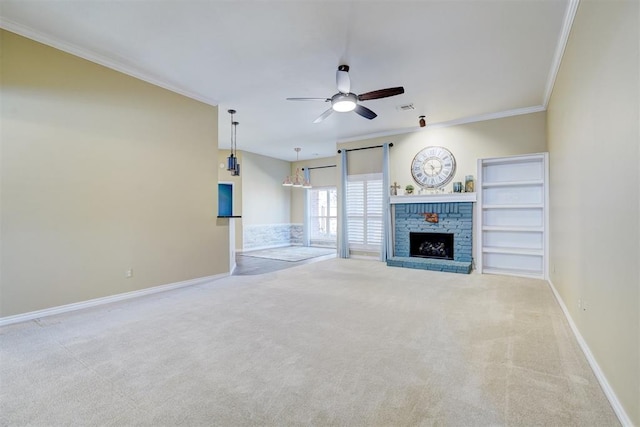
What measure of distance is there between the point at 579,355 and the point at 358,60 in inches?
148

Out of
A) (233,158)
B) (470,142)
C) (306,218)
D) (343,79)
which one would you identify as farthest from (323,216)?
(343,79)

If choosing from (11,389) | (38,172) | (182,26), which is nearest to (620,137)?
(182,26)

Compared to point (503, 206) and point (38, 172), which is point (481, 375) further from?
point (38, 172)

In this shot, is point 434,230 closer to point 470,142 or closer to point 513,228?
point 513,228

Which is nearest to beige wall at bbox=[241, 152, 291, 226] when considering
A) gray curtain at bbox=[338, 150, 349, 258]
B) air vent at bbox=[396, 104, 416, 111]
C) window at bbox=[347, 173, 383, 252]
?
gray curtain at bbox=[338, 150, 349, 258]

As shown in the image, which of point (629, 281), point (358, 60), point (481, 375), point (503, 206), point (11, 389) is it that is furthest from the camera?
point (503, 206)

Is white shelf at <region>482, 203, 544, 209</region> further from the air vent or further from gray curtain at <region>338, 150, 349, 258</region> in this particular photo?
gray curtain at <region>338, 150, 349, 258</region>

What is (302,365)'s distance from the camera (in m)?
2.28

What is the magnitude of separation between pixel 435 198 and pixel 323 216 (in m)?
4.82

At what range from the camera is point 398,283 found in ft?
16.0

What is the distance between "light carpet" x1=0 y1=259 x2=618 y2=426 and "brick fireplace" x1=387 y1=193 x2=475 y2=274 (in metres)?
2.04

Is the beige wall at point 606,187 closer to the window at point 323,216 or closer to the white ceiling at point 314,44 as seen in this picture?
the white ceiling at point 314,44

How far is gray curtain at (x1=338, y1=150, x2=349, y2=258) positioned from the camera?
769cm

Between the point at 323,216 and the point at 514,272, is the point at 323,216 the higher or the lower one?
the higher one
